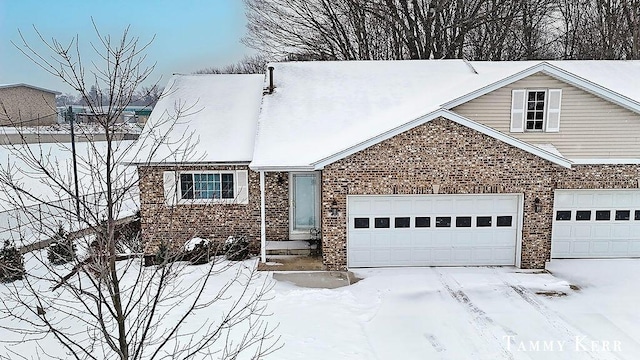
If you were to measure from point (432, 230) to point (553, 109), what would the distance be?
478cm

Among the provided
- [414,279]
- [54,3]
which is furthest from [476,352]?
[54,3]

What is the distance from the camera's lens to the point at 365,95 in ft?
49.6

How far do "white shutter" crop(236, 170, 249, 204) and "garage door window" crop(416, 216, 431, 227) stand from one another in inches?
189

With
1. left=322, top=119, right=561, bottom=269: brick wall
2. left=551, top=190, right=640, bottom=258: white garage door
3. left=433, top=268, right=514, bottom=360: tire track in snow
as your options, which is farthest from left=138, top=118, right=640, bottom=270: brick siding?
left=433, top=268, right=514, bottom=360: tire track in snow

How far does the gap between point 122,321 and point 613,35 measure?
31989 millimetres

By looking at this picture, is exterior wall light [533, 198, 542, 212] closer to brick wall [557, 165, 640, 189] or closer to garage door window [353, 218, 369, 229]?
brick wall [557, 165, 640, 189]

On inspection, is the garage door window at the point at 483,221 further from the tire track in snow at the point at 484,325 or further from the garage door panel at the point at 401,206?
the tire track in snow at the point at 484,325

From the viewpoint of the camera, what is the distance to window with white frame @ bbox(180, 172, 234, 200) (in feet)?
43.2

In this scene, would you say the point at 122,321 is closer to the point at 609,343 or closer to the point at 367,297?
the point at 367,297

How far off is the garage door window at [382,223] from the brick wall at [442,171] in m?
0.74

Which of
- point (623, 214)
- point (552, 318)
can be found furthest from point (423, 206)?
point (623, 214)

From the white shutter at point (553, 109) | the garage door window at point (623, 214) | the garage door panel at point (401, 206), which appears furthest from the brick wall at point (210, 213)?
the garage door window at point (623, 214)

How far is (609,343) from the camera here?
26.8 ft

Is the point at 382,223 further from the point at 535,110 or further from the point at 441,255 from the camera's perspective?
the point at 535,110
